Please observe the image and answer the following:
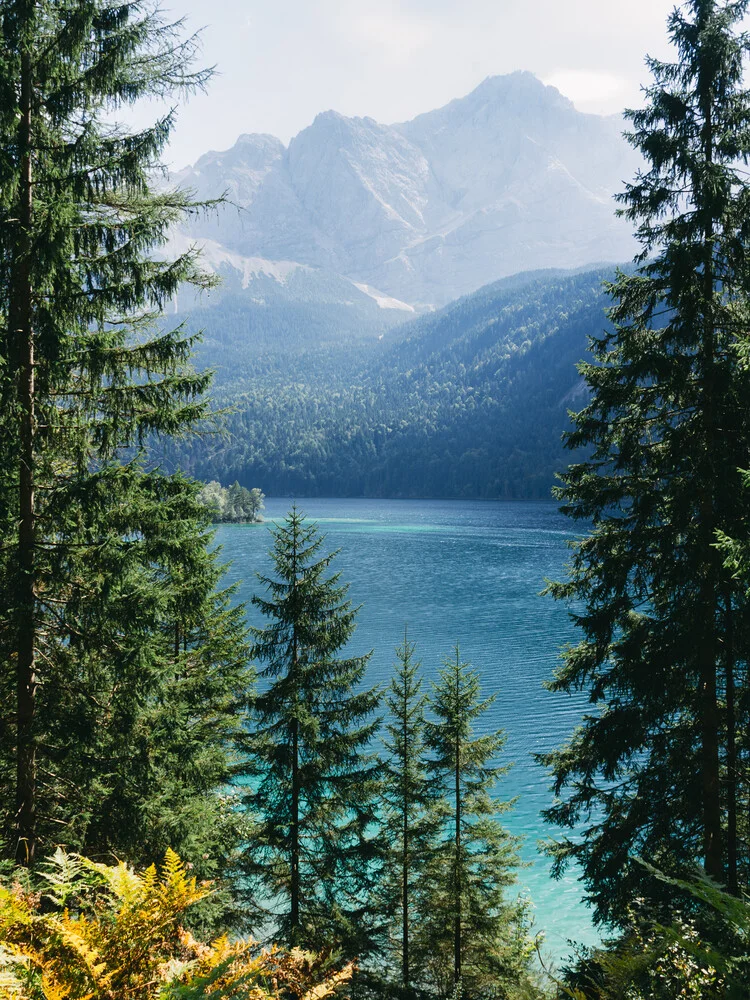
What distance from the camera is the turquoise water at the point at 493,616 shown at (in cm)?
2264

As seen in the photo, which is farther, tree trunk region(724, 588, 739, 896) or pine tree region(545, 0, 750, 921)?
tree trunk region(724, 588, 739, 896)

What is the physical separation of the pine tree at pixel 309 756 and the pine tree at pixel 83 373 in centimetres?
463

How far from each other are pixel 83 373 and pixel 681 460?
24.4ft

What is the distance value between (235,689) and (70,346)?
9.31m

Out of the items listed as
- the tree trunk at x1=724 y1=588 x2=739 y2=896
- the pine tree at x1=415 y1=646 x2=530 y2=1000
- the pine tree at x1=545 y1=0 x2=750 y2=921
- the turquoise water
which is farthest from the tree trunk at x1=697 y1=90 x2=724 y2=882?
the turquoise water

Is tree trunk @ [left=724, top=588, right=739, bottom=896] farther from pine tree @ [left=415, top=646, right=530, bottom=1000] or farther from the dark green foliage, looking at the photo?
the dark green foliage

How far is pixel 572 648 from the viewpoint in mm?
11797

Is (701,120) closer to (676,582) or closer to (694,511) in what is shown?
(694,511)

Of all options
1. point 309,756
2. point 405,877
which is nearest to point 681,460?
point 309,756

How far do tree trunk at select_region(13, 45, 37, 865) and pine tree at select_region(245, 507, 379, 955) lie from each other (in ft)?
16.9

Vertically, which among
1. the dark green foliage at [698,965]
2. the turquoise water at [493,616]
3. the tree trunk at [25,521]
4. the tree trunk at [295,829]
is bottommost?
the turquoise water at [493,616]

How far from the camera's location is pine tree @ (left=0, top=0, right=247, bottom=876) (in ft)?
22.4

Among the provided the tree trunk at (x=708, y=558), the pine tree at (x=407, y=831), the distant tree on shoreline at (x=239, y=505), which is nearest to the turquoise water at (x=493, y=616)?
the pine tree at (x=407, y=831)

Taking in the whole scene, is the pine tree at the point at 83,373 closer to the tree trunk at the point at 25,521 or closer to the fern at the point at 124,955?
the tree trunk at the point at 25,521
